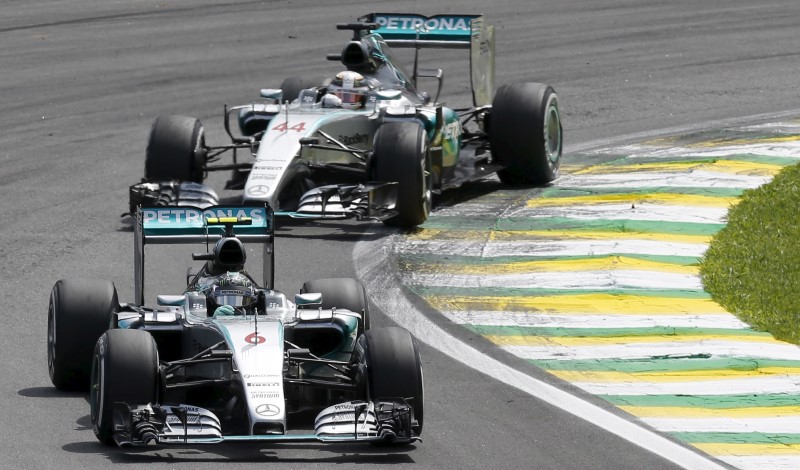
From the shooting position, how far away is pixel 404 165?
53.1 feet

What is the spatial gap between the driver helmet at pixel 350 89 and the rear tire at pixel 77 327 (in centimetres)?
716

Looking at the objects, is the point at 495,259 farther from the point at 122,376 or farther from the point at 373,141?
the point at 122,376

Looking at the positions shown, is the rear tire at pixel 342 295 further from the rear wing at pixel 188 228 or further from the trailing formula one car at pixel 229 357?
the rear wing at pixel 188 228

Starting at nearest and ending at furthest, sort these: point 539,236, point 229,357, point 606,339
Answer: point 229,357
point 606,339
point 539,236

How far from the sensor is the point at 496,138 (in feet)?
61.1

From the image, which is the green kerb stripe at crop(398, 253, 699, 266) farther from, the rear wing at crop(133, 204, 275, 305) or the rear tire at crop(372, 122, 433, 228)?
the rear wing at crop(133, 204, 275, 305)

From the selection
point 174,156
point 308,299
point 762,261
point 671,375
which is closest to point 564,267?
point 762,261

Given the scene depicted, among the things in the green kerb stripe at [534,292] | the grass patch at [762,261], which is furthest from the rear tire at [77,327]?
the grass patch at [762,261]

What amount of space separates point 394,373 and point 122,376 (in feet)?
5.12

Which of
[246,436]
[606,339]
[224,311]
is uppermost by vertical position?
[224,311]

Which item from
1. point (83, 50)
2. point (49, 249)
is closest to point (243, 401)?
point (49, 249)

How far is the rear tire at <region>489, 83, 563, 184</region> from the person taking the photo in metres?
18.4

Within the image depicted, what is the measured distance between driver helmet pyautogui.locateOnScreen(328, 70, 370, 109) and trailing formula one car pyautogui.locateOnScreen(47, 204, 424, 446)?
6246mm

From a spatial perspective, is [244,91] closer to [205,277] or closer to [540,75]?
[540,75]
